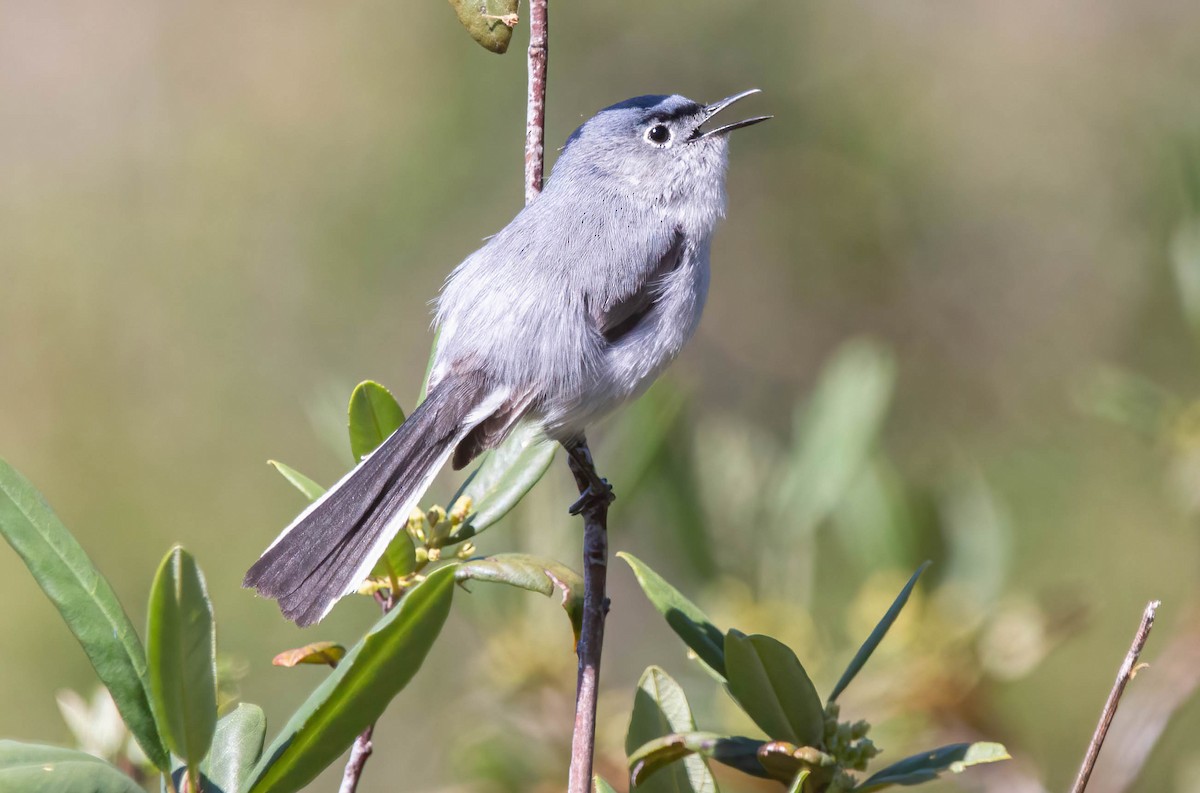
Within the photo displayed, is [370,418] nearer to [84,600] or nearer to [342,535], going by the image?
[342,535]

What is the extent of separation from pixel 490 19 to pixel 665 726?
708 mm

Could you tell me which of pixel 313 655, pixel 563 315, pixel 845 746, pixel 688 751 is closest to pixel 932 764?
pixel 845 746

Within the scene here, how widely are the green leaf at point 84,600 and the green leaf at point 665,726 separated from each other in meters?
0.43

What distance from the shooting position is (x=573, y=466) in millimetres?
1636

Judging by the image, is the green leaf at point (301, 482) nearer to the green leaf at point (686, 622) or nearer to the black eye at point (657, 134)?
the green leaf at point (686, 622)

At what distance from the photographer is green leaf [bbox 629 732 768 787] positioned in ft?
3.33

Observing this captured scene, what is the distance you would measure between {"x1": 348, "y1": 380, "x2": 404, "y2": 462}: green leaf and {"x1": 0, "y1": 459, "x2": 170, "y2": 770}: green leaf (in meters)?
0.34

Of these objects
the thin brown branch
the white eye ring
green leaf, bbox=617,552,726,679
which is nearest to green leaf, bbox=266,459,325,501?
green leaf, bbox=617,552,726,679

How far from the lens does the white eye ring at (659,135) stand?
218cm

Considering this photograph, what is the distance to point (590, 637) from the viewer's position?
1.07 metres

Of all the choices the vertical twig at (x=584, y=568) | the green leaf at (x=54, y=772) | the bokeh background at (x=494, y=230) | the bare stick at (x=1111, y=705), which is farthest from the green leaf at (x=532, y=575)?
the bokeh background at (x=494, y=230)

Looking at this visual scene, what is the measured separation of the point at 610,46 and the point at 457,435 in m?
2.16

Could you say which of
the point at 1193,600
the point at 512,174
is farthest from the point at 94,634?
the point at 512,174

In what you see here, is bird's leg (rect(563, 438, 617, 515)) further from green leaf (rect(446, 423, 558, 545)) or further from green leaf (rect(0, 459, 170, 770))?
green leaf (rect(0, 459, 170, 770))
